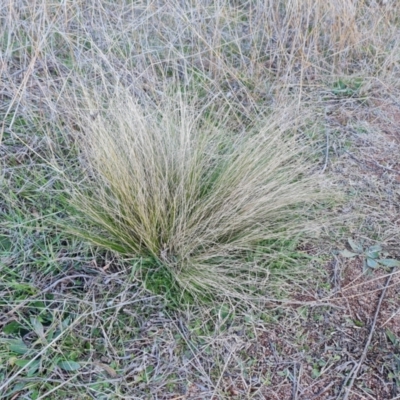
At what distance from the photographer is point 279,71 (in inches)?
65.0

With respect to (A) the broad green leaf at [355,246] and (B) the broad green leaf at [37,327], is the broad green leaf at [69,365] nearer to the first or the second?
(B) the broad green leaf at [37,327]

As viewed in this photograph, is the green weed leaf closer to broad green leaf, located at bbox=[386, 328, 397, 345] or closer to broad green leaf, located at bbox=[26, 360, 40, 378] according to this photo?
broad green leaf, located at bbox=[386, 328, 397, 345]

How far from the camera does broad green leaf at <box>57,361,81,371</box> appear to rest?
2.80 feet

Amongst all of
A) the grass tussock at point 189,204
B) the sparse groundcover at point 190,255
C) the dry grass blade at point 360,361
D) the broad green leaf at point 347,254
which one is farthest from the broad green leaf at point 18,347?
the broad green leaf at point 347,254

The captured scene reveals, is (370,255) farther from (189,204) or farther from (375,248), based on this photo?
(189,204)

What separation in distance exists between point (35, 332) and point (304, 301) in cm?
59

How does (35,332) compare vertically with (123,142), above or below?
below

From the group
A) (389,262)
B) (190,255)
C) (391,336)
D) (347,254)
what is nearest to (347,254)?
(347,254)

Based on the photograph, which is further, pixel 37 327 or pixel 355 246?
pixel 355 246

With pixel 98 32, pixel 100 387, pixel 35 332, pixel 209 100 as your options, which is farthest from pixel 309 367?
pixel 98 32

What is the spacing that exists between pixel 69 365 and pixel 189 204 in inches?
17.6

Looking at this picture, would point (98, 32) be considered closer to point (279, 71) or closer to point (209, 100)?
point (209, 100)

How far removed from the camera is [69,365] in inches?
33.7

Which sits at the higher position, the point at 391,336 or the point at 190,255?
the point at 190,255
